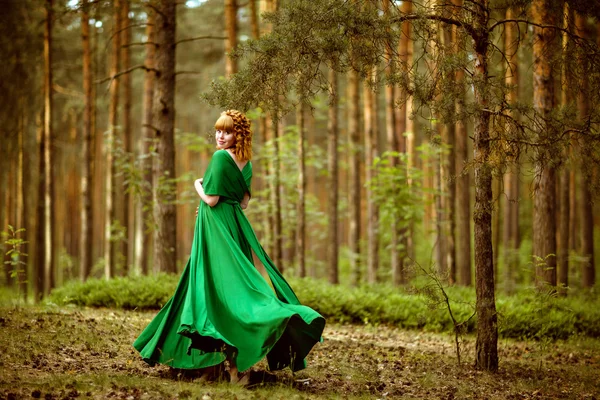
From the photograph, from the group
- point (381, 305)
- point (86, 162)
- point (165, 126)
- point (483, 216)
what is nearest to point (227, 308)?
point (483, 216)

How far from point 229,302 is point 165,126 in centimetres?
631

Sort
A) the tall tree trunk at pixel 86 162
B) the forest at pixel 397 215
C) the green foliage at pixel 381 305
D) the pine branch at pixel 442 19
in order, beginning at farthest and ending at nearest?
the tall tree trunk at pixel 86 162 → the green foliage at pixel 381 305 → the pine branch at pixel 442 19 → the forest at pixel 397 215

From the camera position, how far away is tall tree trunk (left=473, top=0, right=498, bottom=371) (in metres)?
6.83

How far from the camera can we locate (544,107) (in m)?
9.88

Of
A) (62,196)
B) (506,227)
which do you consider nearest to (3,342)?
(506,227)

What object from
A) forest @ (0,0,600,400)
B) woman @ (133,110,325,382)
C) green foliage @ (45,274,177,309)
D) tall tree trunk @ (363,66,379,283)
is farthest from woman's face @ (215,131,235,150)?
tall tree trunk @ (363,66,379,283)

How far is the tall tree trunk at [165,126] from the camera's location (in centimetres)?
1085

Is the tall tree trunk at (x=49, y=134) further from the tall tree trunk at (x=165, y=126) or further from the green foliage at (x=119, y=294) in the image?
the green foliage at (x=119, y=294)

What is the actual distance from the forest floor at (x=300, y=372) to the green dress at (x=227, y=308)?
11.7 inches

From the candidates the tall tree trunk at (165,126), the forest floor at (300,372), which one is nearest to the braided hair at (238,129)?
the forest floor at (300,372)

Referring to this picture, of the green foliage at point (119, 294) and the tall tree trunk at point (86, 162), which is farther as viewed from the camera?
the tall tree trunk at point (86, 162)

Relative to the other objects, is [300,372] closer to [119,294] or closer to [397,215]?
[119,294]

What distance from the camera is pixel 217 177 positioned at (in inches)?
221

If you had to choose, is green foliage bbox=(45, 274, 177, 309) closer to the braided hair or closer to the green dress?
the green dress
